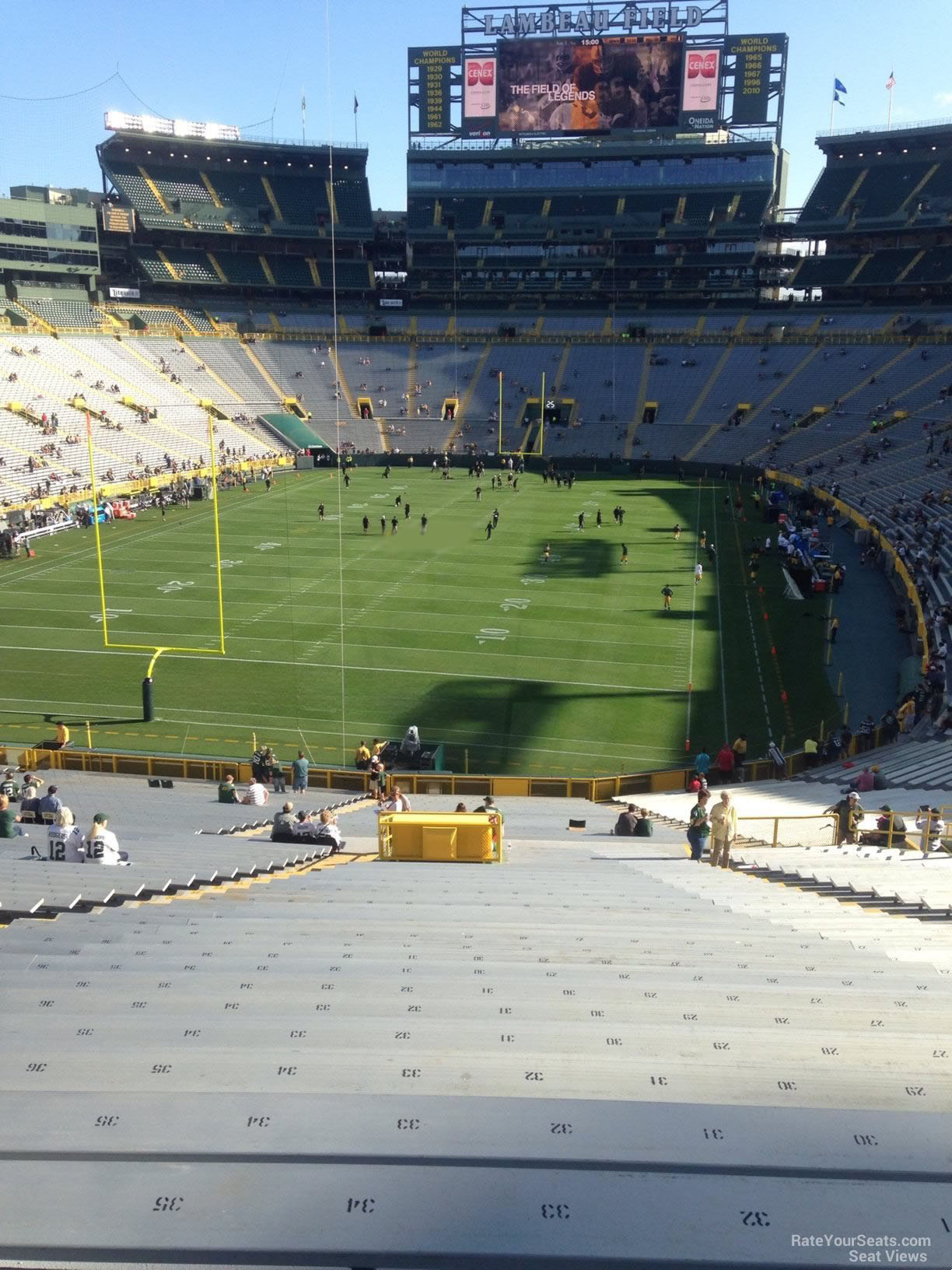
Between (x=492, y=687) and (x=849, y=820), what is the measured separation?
1051 centimetres

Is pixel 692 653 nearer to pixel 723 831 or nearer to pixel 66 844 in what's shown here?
pixel 723 831

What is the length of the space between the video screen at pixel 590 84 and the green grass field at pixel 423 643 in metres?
40.9

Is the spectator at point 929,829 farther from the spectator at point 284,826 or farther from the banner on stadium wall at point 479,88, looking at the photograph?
the banner on stadium wall at point 479,88

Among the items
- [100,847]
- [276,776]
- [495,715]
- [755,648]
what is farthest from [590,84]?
[100,847]

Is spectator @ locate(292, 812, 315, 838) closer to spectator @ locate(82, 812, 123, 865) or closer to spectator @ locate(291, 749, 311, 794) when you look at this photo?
spectator @ locate(82, 812, 123, 865)

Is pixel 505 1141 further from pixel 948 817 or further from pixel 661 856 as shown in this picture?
pixel 948 817

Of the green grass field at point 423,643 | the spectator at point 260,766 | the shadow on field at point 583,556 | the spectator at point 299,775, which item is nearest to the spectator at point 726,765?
the green grass field at point 423,643

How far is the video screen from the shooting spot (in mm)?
66250

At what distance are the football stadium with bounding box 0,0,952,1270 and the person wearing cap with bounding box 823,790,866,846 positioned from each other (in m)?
0.07

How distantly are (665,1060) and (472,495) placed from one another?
1660 inches

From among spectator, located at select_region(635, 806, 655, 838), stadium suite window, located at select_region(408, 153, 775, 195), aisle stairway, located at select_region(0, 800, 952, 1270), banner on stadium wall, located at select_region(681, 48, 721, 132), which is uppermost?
banner on stadium wall, located at select_region(681, 48, 721, 132)

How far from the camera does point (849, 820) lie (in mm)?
12062

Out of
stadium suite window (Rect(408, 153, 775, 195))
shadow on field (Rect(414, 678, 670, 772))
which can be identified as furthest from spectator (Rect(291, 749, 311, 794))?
stadium suite window (Rect(408, 153, 775, 195))

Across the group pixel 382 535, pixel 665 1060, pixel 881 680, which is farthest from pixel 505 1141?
pixel 382 535
